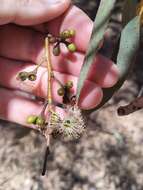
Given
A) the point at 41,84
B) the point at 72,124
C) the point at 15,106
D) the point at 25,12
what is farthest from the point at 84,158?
the point at 72,124

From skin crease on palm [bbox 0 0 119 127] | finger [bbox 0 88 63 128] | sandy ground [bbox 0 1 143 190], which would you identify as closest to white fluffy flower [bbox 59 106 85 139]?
skin crease on palm [bbox 0 0 119 127]

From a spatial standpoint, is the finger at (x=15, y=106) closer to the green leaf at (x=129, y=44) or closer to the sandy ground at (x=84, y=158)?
the green leaf at (x=129, y=44)

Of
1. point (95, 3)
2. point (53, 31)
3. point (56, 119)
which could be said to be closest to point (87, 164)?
point (95, 3)

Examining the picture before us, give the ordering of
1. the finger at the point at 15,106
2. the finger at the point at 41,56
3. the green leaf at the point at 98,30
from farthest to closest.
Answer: the finger at the point at 15,106 < the finger at the point at 41,56 < the green leaf at the point at 98,30

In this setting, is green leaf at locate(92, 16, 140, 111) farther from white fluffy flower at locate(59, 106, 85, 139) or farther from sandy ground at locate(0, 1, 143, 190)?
sandy ground at locate(0, 1, 143, 190)

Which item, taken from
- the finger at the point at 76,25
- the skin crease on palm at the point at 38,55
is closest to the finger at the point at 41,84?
the skin crease on palm at the point at 38,55

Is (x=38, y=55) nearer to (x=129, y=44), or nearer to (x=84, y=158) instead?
(x=129, y=44)

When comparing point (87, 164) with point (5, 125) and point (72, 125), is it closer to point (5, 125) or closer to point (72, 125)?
point (5, 125)
